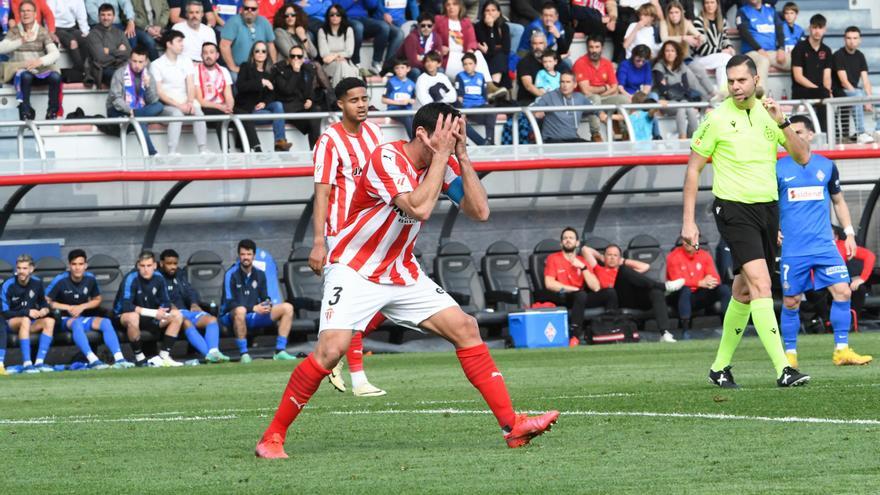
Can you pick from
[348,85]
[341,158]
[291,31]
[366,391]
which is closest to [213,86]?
[291,31]

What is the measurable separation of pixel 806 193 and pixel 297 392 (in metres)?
6.61

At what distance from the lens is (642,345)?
18000 millimetres

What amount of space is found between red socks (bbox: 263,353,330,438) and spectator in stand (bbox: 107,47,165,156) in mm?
12251

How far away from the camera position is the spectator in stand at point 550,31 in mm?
22250

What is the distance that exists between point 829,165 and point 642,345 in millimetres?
5997

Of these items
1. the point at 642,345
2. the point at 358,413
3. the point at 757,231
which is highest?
the point at 757,231

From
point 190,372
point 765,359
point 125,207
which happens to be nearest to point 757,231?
point 765,359

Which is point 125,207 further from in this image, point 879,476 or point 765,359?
point 879,476

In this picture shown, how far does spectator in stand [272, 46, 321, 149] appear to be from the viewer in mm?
19672

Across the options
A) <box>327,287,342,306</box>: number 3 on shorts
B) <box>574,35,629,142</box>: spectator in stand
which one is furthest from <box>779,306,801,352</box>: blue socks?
<box>574,35,629,142</box>: spectator in stand

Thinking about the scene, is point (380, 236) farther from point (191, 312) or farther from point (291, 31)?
point (291, 31)

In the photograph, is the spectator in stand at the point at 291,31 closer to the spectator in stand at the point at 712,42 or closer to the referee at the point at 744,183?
Answer: the spectator in stand at the point at 712,42

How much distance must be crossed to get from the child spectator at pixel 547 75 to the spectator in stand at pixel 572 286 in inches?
94.7

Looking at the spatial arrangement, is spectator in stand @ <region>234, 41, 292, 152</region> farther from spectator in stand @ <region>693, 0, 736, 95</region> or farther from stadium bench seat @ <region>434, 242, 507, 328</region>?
spectator in stand @ <region>693, 0, 736, 95</region>
